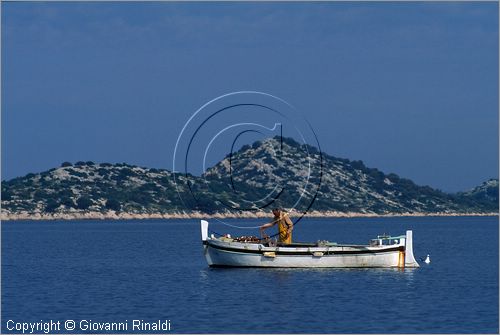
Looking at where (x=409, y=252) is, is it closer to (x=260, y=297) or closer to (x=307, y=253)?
(x=307, y=253)

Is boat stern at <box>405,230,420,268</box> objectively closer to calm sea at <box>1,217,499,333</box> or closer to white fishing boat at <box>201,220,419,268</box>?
white fishing boat at <box>201,220,419,268</box>

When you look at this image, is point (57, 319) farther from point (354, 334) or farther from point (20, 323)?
point (354, 334)

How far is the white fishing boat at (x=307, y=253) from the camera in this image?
71750 millimetres

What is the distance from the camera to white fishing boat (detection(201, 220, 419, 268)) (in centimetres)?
7175

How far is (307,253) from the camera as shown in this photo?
71.8 metres

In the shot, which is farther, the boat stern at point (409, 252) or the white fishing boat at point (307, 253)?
the boat stern at point (409, 252)

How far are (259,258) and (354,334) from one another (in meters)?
25.8

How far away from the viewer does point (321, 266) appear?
72.3m

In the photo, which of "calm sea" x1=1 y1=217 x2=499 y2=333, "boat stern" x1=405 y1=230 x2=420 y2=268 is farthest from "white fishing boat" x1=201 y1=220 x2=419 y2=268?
"calm sea" x1=1 y1=217 x2=499 y2=333

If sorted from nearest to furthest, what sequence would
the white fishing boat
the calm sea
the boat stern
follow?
1. the calm sea
2. the white fishing boat
3. the boat stern

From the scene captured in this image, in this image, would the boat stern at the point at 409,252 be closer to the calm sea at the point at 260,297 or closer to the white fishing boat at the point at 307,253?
the white fishing boat at the point at 307,253

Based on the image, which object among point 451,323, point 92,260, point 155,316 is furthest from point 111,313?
point 92,260

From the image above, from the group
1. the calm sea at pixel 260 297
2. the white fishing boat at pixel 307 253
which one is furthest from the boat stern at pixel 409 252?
the calm sea at pixel 260 297

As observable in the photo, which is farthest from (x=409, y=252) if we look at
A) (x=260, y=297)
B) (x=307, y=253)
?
(x=260, y=297)
